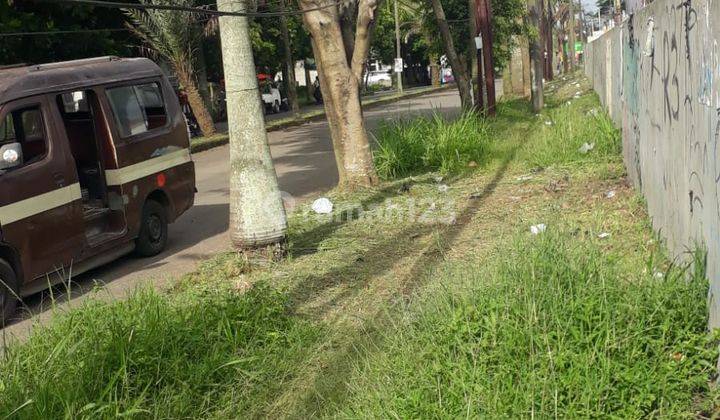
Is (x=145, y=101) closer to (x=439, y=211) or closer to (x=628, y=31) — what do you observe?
(x=439, y=211)

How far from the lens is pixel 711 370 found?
400 cm

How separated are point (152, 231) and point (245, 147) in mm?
2316

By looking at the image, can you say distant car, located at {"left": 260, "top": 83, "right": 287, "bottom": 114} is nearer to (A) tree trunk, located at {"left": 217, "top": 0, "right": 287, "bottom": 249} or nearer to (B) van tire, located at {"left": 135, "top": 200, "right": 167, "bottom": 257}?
(B) van tire, located at {"left": 135, "top": 200, "right": 167, "bottom": 257}

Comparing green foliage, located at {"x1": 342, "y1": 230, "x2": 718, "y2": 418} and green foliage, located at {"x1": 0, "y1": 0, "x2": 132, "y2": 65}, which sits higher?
green foliage, located at {"x1": 0, "y1": 0, "x2": 132, "y2": 65}

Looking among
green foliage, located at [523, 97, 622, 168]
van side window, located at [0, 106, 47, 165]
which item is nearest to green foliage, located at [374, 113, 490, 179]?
green foliage, located at [523, 97, 622, 168]

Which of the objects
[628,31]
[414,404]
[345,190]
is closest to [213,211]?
[345,190]

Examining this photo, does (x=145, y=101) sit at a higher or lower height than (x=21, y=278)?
higher

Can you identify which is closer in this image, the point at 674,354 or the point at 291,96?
the point at 674,354

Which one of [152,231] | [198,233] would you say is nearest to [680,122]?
[152,231]

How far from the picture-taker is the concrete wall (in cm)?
430

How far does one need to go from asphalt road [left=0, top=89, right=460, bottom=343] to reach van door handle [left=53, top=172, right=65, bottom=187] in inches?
37.5

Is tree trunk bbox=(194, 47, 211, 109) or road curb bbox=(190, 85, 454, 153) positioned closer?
road curb bbox=(190, 85, 454, 153)

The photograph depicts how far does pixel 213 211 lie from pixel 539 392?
8.57 metres

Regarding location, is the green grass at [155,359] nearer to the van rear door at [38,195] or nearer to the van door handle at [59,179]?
the van rear door at [38,195]
